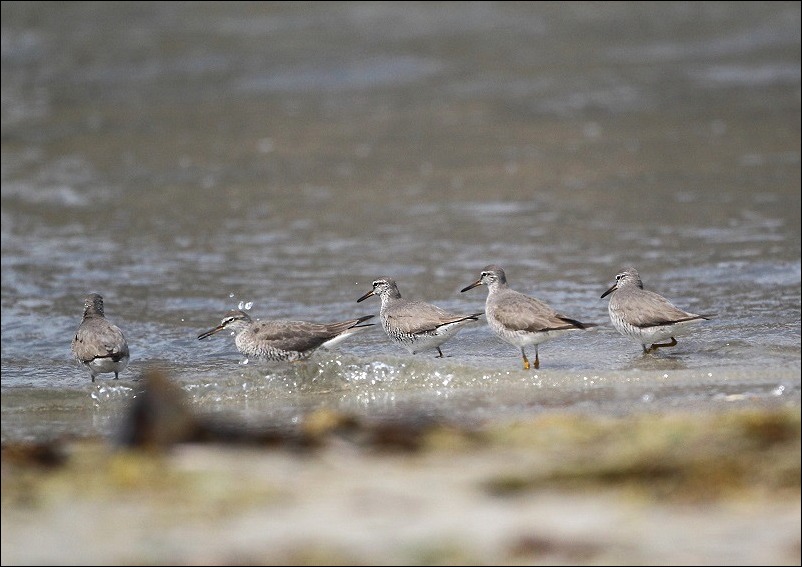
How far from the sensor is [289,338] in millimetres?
9297

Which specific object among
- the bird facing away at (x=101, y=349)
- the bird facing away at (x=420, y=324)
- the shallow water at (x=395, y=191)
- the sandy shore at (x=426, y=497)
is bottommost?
the sandy shore at (x=426, y=497)

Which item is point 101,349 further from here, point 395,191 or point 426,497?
point 395,191

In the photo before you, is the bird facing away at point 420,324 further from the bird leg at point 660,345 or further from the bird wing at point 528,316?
the bird leg at point 660,345

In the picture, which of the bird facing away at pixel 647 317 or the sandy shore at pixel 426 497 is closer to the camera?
the sandy shore at pixel 426 497

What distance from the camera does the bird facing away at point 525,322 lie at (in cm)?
875

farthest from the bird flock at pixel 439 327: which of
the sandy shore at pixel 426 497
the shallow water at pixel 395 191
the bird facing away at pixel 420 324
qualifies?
the sandy shore at pixel 426 497

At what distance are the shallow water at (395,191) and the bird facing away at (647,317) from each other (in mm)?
247

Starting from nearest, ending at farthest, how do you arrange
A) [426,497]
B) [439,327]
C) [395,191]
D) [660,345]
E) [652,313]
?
1. [426,497]
2. [652,313]
3. [439,327]
4. [660,345]
5. [395,191]

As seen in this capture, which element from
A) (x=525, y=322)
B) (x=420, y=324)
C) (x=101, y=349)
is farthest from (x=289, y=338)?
(x=525, y=322)

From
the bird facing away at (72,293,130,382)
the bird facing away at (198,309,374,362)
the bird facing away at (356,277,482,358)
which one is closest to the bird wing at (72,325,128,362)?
the bird facing away at (72,293,130,382)

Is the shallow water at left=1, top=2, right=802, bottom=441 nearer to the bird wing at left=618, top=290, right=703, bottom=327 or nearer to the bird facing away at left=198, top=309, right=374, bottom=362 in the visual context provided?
the bird facing away at left=198, top=309, right=374, bottom=362

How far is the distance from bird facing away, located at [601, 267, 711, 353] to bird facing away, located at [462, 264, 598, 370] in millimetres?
293

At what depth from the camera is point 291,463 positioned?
6066 mm

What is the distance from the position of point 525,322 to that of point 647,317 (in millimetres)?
914
